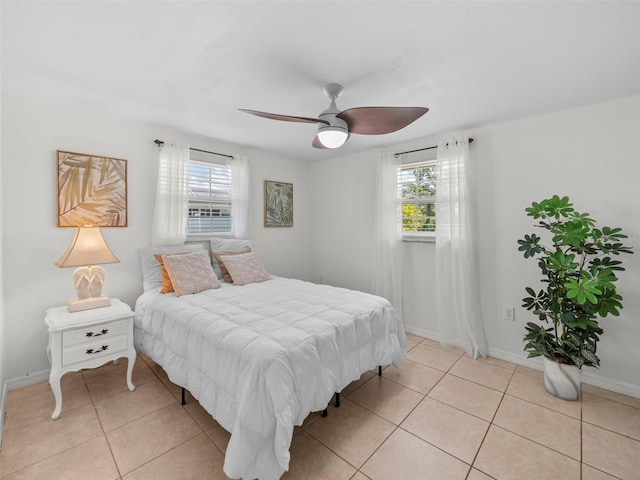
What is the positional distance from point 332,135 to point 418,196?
6.13 feet

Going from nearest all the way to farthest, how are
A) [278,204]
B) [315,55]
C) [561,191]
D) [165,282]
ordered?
[315,55] < [561,191] < [165,282] < [278,204]

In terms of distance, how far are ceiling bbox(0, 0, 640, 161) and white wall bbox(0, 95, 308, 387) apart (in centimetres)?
23

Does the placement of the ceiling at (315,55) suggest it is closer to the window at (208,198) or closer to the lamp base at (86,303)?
the window at (208,198)

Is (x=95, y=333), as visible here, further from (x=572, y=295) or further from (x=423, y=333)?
(x=572, y=295)

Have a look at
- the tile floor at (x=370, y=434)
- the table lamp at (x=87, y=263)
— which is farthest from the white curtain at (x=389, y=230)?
the table lamp at (x=87, y=263)

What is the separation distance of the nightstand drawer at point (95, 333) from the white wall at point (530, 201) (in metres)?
2.78

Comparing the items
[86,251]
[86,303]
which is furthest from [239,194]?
[86,303]

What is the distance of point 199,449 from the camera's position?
1.68 meters

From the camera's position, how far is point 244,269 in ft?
10.1

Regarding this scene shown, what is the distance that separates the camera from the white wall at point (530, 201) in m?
2.23

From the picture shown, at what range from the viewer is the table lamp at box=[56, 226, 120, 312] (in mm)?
2191

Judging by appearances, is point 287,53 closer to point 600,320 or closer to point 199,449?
point 199,449

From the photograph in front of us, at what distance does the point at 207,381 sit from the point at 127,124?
102 inches

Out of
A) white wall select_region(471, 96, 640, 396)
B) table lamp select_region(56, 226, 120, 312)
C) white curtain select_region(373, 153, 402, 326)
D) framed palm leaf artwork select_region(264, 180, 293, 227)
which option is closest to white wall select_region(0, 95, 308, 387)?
table lamp select_region(56, 226, 120, 312)
